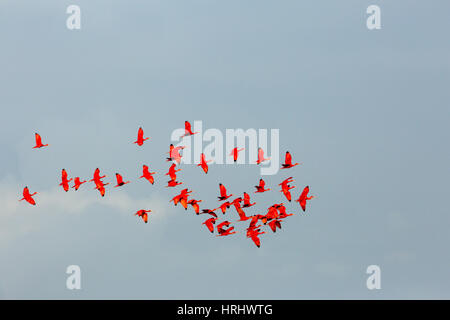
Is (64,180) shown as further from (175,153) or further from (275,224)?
(275,224)

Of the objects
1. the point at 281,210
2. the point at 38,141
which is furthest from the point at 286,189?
the point at 38,141

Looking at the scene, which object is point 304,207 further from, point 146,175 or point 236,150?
point 146,175

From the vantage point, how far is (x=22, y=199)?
1689 inches

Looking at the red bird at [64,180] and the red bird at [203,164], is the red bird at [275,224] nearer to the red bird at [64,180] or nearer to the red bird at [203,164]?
the red bird at [203,164]

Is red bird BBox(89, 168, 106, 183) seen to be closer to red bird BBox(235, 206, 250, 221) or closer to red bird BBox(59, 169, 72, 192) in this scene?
red bird BBox(59, 169, 72, 192)

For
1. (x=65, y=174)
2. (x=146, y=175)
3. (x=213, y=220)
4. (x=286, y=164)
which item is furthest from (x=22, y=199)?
(x=286, y=164)

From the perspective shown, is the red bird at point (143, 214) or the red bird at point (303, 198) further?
the red bird at point (143, 214)

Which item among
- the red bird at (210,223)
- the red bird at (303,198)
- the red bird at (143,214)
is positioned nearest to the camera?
the red bird at (303,198)

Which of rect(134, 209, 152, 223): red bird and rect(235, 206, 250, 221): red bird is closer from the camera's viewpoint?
rect(235, 206, 250, 221): red bird

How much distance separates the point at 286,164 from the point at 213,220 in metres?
5.09

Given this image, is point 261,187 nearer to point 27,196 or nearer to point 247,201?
Result: point 247,201

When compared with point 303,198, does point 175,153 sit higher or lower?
higher

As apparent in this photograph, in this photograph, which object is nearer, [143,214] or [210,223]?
[210,223]

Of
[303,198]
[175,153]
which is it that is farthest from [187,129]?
[303,198]
